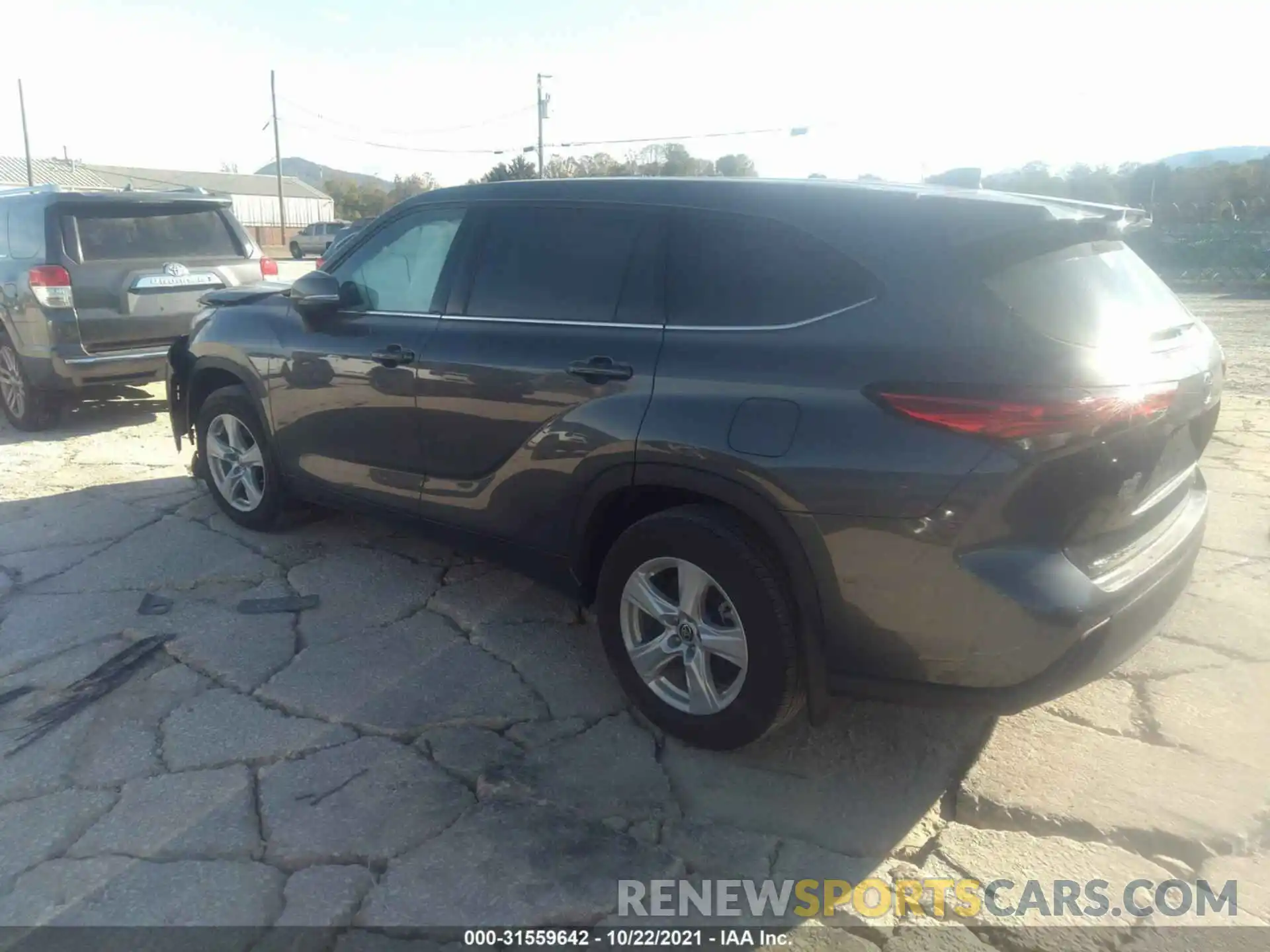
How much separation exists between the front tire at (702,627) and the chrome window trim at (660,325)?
1.89 feet

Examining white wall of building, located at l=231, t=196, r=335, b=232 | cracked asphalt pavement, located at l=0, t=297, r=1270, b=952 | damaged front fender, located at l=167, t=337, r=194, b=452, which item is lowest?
cracked asphalt pavement, located at l=0, t=297, r=1270, b=952

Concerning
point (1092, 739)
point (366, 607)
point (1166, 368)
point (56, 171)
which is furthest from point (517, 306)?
point (56, 171)

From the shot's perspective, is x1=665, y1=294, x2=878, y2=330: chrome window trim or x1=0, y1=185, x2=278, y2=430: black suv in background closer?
x1=665, y1=294, x2=878, y2=330: chrome window trim

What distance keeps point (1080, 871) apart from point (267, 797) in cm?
238

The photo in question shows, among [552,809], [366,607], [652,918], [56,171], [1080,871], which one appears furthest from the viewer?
[56,171]

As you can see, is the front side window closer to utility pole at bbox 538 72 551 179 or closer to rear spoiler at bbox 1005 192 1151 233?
rear spoiler at bbox 1005 192 1151 233

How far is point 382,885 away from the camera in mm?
2586

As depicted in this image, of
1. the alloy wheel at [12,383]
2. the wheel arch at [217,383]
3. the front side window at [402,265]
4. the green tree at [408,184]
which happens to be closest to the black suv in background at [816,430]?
the front side window at [402,265]

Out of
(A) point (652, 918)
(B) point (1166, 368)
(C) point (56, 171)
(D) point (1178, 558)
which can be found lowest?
(A) point (652, 918)

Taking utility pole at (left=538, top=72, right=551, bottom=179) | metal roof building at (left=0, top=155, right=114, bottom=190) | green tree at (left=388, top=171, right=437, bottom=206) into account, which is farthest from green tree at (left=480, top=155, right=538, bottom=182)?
metal roof building at (left=0, top=155, right=114, bottom=190)

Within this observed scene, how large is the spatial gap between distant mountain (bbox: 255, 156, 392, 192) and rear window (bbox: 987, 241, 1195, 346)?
84306 mm

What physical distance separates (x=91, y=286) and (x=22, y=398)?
1114 millimetres

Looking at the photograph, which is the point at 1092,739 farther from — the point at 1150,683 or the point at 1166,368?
the point at 1166,368

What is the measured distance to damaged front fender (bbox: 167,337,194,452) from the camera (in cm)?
541
